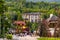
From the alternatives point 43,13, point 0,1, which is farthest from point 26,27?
point 0,1

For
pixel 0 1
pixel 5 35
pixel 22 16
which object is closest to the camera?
pixel 0 1

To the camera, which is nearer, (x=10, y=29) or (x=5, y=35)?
(x=5, y=35)

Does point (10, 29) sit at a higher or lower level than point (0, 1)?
lower

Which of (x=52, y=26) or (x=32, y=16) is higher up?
(x=32, y=16)

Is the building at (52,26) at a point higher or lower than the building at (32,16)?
lower

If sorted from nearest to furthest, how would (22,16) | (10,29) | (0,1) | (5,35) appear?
(0,1) → (5,35) → (10,29) → (22,16)

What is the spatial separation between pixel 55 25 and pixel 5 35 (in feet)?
4.75

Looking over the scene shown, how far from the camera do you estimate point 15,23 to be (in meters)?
6.20

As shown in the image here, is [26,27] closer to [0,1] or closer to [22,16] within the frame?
[22,16]

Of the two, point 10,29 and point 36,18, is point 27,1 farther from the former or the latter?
point 10,29

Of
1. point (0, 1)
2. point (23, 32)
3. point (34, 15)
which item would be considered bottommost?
point (23, 32)

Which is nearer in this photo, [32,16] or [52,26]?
[32,16]

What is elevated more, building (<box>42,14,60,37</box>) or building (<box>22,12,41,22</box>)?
building (<box>22,12,41,22</box>)

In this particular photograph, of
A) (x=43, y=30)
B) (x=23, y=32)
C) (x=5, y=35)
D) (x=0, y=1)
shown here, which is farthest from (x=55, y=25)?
(x=0, y=1)
